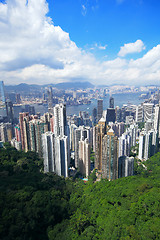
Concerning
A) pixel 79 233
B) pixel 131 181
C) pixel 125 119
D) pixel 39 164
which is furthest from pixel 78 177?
pixel 125 119

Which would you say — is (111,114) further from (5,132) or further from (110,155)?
(110,155)

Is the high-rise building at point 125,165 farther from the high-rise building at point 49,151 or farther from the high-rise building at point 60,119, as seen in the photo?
the high-rise building at point 60,119

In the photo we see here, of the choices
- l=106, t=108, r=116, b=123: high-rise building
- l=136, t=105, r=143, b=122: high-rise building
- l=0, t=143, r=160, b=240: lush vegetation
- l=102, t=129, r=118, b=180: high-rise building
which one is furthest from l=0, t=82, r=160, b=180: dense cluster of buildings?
l=136, t=105, r=143, b=122: high-rise building

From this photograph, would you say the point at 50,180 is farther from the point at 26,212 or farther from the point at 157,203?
the point at 157,203

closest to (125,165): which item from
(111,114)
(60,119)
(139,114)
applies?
(60,119)

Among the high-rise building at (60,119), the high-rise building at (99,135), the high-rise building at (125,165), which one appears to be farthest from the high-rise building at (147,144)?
the high-rise building at (60,119)
